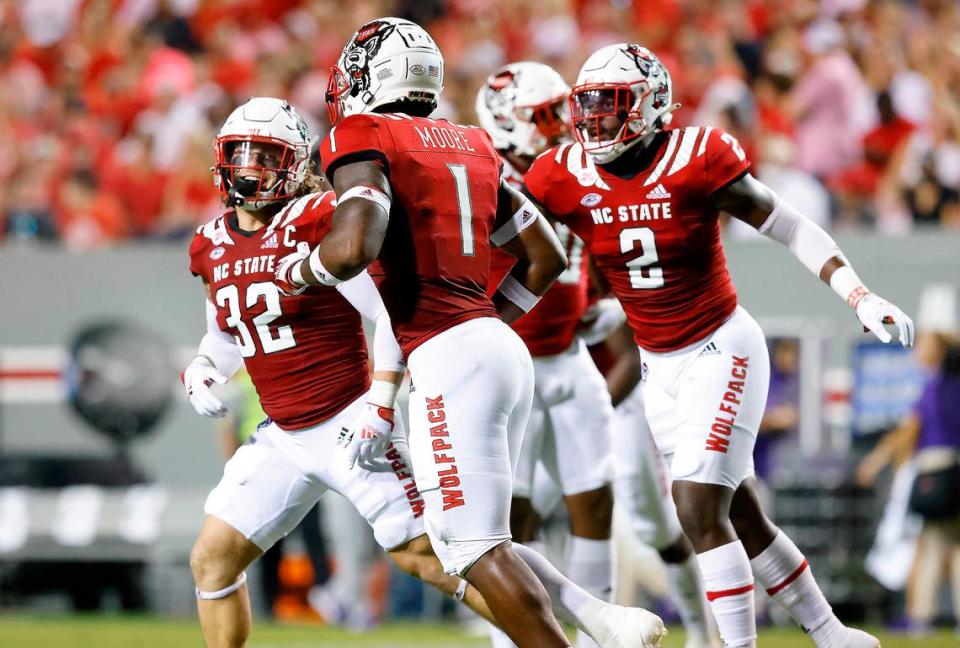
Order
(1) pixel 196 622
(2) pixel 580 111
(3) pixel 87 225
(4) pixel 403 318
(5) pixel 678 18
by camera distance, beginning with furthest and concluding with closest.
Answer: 1. (5) pixel 678 18
2. (3) pixel 87 225
3. (1) pixel 196 622
4. (2) pixel 580 111
5. (4) pixel 403 318

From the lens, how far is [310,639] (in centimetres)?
827

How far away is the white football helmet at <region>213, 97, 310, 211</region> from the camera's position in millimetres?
5027

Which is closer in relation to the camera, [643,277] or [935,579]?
[643,277]

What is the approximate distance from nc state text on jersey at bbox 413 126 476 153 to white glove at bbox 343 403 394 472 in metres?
0.80

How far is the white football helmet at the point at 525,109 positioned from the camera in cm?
610

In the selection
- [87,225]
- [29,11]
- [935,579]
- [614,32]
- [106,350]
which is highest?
[29,11]

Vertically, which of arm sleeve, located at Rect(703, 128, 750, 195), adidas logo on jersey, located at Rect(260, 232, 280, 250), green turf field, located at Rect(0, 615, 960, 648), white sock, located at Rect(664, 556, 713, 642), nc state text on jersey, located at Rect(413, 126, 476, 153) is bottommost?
green turf field, located at Rect(0, 615, 960, 648)

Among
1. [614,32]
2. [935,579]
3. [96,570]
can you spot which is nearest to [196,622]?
[96,570]

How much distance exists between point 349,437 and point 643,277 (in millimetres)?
1364

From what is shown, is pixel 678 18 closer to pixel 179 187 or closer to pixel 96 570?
pixel 179 187

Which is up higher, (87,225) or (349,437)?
(87,225)

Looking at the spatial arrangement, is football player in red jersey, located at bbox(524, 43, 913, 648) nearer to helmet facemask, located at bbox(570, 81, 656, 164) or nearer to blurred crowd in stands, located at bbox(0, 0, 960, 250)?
helmet facemask, located at bbox(570, 81, 656, 164)

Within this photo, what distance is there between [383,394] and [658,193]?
4.39 feet

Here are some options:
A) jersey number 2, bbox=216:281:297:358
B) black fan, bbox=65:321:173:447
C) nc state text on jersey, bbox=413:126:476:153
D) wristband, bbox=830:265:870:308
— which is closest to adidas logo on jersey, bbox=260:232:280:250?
jersey number 2, bbox=216:281:297:358
